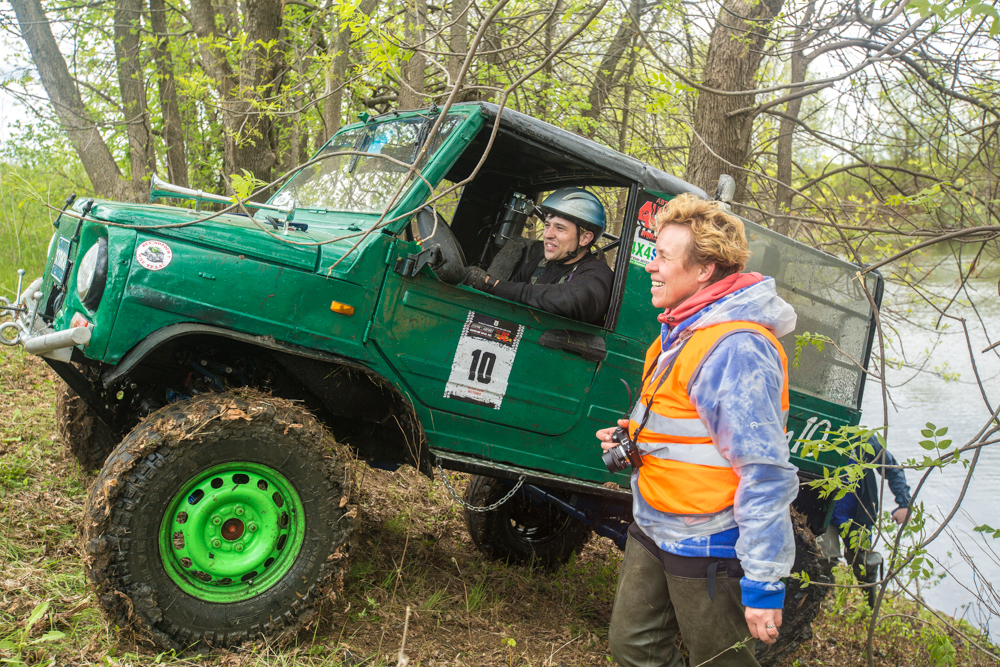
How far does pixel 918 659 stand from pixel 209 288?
5.57 metres

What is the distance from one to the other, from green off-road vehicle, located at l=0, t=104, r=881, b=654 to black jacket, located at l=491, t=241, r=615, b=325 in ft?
0.24

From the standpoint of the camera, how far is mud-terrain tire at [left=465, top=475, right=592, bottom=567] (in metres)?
4.61

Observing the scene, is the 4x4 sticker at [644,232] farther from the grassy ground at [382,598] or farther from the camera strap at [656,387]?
the grassy ground at [382,598]

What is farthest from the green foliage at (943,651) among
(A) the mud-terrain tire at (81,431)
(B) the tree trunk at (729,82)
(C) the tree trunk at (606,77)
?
(C) the tree trunk at (606,77)

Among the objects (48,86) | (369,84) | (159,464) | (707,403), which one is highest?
(369,84)

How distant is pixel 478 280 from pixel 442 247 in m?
0.28

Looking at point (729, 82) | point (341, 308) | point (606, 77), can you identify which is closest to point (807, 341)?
point (341, 308)

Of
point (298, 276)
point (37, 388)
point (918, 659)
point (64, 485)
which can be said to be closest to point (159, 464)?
point (298, 276)

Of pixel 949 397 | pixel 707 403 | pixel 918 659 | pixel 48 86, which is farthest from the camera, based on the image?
pixel 949 397

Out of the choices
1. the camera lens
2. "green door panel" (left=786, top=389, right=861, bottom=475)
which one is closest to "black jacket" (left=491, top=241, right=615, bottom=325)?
the camera lens

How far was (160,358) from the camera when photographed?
9.93ft

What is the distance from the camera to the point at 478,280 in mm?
3262

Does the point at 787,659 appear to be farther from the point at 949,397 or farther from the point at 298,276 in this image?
the point at 949,397

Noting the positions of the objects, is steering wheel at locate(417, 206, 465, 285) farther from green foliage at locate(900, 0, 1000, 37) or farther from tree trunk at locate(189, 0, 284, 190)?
tree trunk at locate(189, 0, 284, 190)
